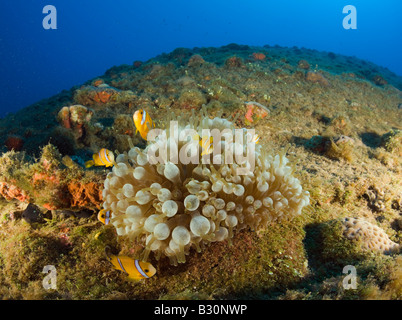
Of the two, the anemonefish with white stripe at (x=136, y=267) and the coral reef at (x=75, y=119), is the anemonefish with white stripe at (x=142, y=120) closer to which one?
the anemonefish with white stripe at (x=136, y=267)

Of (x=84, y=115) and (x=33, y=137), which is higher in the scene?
(x=84, y=115)

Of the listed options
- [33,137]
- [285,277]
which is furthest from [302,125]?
[33,137]

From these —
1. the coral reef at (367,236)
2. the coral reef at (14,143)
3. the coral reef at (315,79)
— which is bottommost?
the coral reef at (367,236)

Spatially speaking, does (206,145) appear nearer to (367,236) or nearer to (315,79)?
(367,236)

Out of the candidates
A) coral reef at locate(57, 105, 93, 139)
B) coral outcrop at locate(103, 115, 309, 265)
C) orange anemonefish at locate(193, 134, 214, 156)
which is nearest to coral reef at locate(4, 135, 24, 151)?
coral reef at locate(57, 105, 93, 139)

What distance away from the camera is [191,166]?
258 cm

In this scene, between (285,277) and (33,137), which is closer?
(285,277)

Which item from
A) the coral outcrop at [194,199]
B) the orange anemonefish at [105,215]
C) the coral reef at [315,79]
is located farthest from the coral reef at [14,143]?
the coral reef at [315,79]

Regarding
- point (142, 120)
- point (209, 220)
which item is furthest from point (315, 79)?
point (209, 220)

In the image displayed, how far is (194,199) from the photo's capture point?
2.15 meters

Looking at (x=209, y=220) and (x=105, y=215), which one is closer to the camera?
(x=209, y=220)

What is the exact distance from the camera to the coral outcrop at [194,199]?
214cm
